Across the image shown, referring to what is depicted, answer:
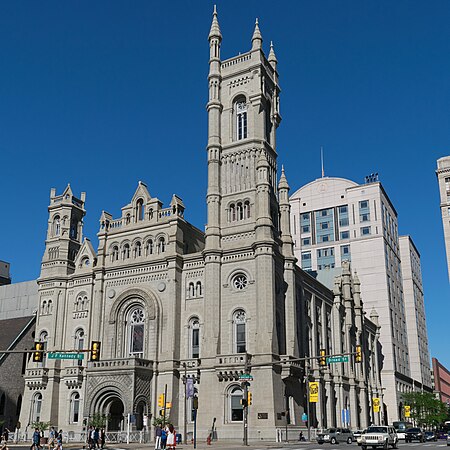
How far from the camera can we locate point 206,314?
61531mm

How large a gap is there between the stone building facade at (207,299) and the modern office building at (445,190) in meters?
68.7

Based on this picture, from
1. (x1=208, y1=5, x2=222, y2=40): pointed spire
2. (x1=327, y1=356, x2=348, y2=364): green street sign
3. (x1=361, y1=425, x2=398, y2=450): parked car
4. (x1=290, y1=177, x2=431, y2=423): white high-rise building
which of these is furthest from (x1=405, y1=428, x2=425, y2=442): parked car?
(x1=208, y1=5, x2=222, y2=40): pointed spire

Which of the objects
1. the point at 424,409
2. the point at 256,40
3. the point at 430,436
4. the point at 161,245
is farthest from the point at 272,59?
the point at 424,409

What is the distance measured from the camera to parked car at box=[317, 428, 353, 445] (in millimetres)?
57209

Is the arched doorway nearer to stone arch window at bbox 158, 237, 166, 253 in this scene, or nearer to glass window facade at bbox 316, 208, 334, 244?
stone arch window at bbox 158, 237, 166, 253

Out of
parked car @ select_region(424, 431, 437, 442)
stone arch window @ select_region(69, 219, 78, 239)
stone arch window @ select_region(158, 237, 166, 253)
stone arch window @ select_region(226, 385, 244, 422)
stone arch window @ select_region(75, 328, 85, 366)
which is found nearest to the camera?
stone arch window @ select_region(226, 385, 244, 422)

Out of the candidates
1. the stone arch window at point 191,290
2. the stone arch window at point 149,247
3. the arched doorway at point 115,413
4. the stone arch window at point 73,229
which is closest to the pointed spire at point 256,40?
the stone arch window at point 149,247

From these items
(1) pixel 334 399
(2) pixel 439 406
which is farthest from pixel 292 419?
(2) pixel 439 406

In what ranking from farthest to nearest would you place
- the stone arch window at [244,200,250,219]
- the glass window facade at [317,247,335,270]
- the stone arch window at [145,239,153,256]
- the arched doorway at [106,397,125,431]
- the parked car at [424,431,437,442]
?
the glass window facade at [317,247,335,270], the parked car at [424,431,437,442], the stone arch window at [145,239,153,256], the stone arch window at [244,200,250,219], the arched doorway at [106,397,125,431]

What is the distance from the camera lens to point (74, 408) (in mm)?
65938

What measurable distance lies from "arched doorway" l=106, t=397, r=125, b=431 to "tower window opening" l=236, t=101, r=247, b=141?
31.9 metres

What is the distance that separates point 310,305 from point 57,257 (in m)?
31.7

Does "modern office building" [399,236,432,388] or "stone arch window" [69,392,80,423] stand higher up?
"modern office building" [399,236,432,388]

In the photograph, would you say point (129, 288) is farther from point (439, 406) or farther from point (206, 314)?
point (439, 406)
